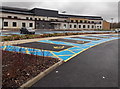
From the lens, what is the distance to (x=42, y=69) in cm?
564

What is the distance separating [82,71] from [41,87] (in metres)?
2.34

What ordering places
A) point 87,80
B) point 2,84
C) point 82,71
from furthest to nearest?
point 82,71, point 87,80, point 2,84

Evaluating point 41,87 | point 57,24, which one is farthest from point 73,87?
point 57,24

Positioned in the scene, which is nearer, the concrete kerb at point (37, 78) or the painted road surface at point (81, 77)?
the concrete kerb at point (37, 78)

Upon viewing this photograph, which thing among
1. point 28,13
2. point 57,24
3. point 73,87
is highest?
point 28,13

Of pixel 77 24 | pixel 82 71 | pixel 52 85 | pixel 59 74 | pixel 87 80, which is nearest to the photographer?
pixel 52 85

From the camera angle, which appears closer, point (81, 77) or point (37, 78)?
point (37, 78)

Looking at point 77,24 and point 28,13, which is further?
point 77,24

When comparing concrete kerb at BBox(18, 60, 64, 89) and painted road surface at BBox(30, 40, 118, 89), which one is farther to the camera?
painted road surface at BBox(30, 40, 118, 89)

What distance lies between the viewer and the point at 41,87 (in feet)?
13.9

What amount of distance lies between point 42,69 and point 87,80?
213cm

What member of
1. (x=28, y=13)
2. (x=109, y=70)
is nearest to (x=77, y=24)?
(x=28, y=13)

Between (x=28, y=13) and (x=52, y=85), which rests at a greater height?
(x=28, y=13)

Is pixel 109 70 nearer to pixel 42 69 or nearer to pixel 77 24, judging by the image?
pixel 42 69
